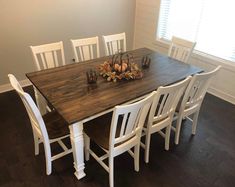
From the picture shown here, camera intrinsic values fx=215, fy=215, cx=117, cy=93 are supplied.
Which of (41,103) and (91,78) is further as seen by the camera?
(41,103)

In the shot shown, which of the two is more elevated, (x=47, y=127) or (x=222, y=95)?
(x=47, y=127)

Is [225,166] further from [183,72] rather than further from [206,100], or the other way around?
[206,100]

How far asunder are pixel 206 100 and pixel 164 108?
1.71 meters

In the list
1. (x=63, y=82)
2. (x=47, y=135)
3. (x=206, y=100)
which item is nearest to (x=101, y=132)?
(x=47, y=135)

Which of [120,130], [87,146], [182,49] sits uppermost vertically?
[182,49]

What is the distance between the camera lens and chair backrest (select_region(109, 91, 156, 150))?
1547mm

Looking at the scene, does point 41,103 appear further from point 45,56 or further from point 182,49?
point 182,49

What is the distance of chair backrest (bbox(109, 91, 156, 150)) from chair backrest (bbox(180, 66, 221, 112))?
1.97ft

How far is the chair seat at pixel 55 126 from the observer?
195 cm

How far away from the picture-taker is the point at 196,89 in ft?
7.26

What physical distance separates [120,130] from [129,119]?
0.21m

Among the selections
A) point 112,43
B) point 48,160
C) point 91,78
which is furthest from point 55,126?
point 112,43

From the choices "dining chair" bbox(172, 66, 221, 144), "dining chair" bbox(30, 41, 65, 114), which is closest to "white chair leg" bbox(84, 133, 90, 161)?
"dining chair" bbox(30, 41, 65, 114)

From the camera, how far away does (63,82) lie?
214 cm
